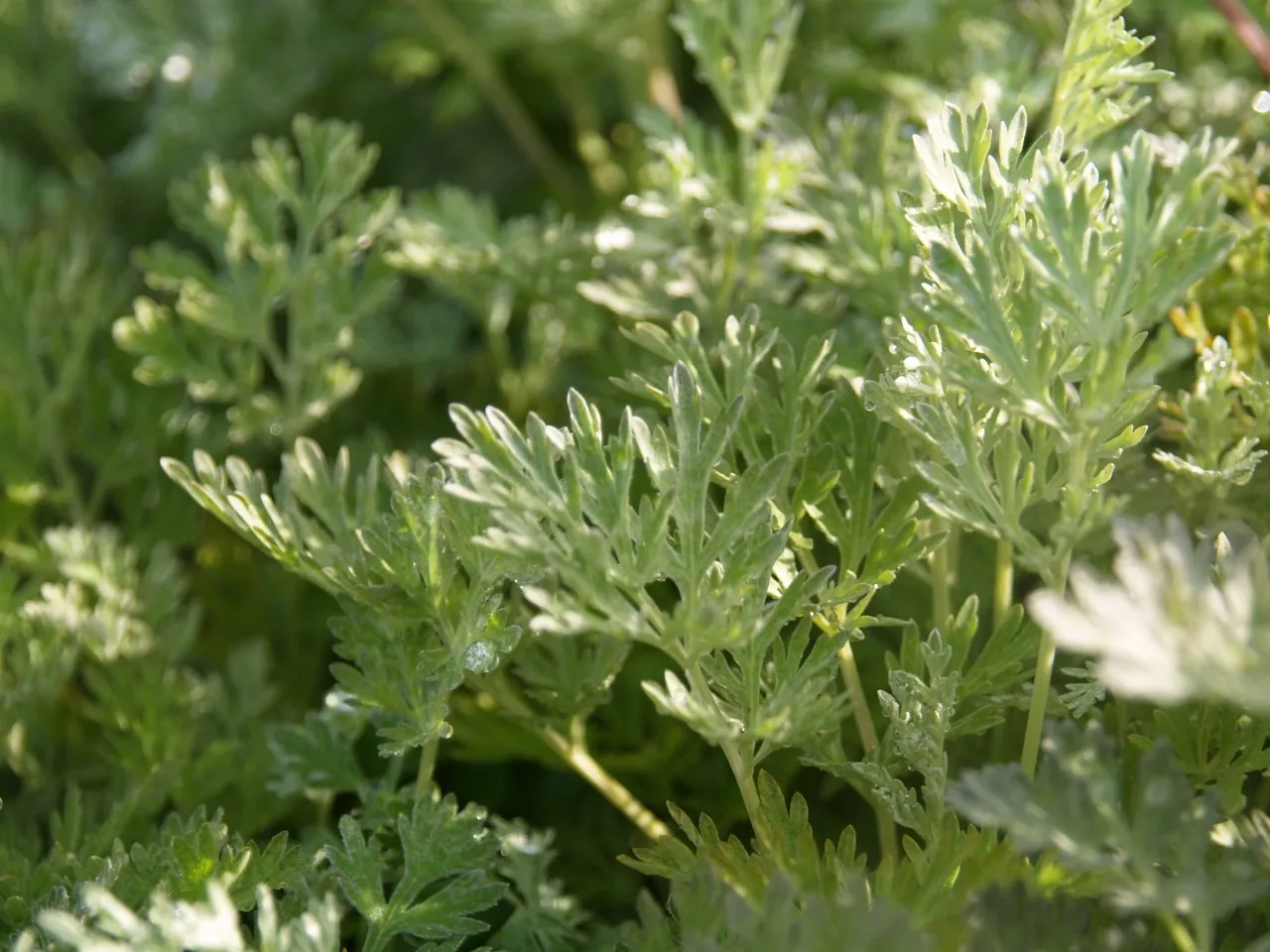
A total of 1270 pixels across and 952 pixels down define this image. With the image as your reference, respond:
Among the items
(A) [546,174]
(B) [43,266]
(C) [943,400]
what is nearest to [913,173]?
(C) [943,400]

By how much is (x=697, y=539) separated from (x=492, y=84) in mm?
838

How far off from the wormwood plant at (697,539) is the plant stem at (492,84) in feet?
0.31

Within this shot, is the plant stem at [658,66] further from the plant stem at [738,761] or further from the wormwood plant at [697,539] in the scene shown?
the plant stem at [738,761]

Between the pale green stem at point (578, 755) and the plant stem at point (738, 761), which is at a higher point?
the plant stem at point (738, 761)

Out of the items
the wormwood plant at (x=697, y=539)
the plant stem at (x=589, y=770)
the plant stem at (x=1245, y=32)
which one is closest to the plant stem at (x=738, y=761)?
the wormwood plant at (x=697, y=539)

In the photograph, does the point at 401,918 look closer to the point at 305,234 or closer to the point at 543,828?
the point at 543,828

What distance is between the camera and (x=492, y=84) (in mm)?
1324

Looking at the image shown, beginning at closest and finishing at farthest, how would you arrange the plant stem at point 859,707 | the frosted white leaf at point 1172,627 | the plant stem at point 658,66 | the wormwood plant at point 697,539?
the frosted white leaf at point 1172,627 → the wormwood plant at point 697,539 → the plant stem at point 859,707 → the plant stem at point 658,66

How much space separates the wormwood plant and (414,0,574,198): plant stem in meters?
0.10

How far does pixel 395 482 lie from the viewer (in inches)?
27.8

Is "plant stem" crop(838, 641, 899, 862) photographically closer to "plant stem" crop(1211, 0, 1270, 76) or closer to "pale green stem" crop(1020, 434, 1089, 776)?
"pale green stem" crop(1020, 434, 1089, 776)

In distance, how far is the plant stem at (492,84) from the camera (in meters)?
1.31

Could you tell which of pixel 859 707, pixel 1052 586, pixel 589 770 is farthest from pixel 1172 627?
pixel 589 770

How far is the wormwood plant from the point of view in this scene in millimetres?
586
